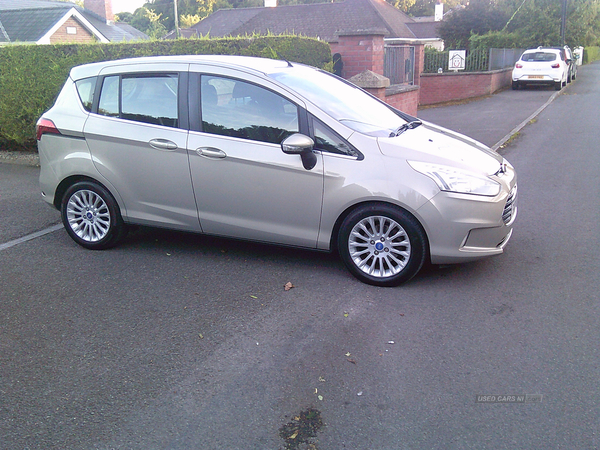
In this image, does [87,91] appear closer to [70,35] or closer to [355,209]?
[355,209]

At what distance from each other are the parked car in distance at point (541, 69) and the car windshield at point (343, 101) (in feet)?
70.6

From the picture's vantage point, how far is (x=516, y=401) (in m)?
3.44

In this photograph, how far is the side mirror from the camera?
16.2 ft

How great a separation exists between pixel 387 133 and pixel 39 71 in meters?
7.76

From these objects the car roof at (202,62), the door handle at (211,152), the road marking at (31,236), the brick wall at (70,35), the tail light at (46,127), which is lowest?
the road marking at (31,236)

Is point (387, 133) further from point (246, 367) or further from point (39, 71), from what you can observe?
point (39, 71)

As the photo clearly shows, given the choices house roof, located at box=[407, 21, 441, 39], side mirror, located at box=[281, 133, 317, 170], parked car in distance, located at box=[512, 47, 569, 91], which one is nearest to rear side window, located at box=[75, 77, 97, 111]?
side mirror, located at box=[281, 133, 317, 170]

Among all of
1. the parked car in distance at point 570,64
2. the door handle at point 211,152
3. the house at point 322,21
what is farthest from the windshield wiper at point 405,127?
the house at point 322,21

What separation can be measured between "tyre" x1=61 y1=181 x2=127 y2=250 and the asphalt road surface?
17 centimetres

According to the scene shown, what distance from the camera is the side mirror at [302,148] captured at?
4.94 m

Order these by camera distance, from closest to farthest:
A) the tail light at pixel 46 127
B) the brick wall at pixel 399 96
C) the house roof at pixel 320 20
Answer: the tail light at pixel 46 127
the brick wall at pixel 399 96
the house roof at pixel 320 20

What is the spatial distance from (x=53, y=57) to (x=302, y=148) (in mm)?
7461

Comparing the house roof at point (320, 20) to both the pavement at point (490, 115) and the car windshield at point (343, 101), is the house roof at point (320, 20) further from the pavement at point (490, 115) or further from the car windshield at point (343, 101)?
the car windshield at point (343, 101)

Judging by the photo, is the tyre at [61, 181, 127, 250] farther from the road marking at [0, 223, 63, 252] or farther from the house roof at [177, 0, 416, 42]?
the house roof at [177, 0, 416, 42]
